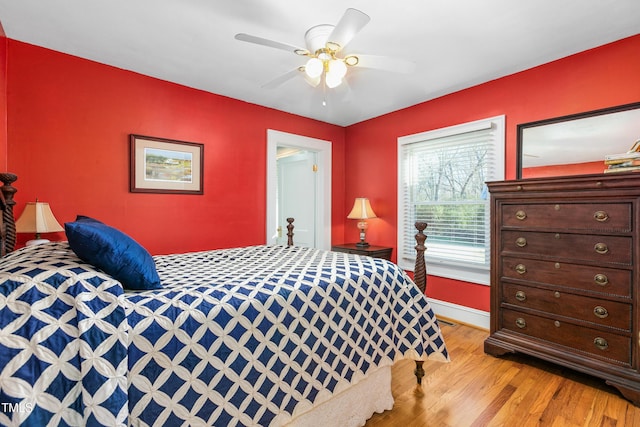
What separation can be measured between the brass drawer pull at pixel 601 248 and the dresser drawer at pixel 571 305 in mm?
315

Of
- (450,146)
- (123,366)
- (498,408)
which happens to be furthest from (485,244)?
(123,366)

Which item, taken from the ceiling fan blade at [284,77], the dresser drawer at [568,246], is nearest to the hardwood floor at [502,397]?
the dresser drawer at [568,246]

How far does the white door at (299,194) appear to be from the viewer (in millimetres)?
4453

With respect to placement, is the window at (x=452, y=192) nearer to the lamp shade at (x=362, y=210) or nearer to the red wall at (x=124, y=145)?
the lamp shade at (x=362, y=210)

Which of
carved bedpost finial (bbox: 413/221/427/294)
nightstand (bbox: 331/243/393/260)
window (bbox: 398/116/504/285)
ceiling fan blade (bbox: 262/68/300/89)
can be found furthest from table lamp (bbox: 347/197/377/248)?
ceiling fan blade (bbox: 262/68/300/89)

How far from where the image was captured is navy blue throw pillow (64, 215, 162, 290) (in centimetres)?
115

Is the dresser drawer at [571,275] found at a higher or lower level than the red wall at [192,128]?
lower

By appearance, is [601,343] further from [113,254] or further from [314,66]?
[113,254]

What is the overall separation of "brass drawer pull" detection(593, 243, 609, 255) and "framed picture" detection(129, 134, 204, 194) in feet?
11.0

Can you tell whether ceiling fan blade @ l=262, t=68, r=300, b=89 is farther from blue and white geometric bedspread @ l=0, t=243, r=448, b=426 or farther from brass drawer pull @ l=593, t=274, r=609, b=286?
brass drawer pull @ l=593, t=274, r=609, b=286

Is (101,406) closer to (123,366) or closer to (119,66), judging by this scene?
(123,366)

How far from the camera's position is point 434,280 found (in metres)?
3.58

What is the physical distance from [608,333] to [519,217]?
0.91m

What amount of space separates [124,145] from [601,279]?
3854 mm
